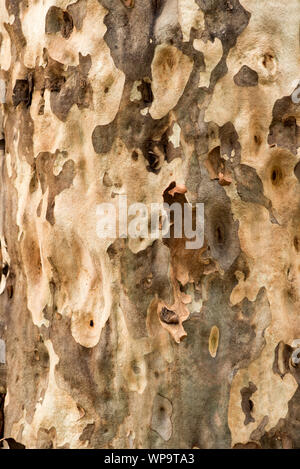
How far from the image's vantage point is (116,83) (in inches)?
58.1

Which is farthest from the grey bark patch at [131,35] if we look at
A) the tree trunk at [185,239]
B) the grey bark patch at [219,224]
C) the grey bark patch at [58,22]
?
the grey bark patch at [219,224]

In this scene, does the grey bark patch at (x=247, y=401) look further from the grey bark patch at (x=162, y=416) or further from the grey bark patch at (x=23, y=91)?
the grey bark patch at (x=23, y=91)

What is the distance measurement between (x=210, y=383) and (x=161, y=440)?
0.19m

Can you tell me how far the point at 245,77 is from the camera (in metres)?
1.44

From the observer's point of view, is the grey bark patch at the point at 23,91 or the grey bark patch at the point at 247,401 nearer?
the grey bark patch at the point at 247,401

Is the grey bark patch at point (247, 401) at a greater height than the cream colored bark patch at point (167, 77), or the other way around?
the cream colored bark patch at point (167, 77)

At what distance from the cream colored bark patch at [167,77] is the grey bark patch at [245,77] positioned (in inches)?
4.7

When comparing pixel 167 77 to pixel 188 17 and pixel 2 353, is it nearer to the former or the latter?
pixel 188 17

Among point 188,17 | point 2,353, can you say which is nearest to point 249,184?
point 188,17

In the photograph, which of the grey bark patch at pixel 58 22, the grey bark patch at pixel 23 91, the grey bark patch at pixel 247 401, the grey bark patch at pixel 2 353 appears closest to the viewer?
the grey bark patch at pixel 247 401

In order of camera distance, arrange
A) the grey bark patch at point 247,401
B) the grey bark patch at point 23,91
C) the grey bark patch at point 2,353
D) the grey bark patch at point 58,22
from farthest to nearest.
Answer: the grey bark patch at point 2,353 → the grey bark patch at point 23,91 → the grey bark patch at point 58,22 → the grey bark patch at point 247,401

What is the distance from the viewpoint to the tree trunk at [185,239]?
4.73 feet

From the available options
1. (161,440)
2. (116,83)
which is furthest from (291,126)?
(161,440)

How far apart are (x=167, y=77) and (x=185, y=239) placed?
407mm
